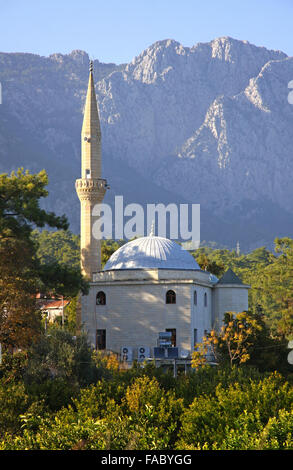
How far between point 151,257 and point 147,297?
11.3 ft

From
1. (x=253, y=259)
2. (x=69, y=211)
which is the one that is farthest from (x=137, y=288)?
(x=69, y=211)

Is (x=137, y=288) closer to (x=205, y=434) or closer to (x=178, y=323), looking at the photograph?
(x=178, y=323)

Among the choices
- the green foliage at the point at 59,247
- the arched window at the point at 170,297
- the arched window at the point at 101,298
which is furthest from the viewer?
the green foliage at the point at 59,247

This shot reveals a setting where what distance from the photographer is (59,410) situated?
27.8 m

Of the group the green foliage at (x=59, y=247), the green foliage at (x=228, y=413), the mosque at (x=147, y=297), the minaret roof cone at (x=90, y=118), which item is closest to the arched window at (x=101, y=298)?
the mosque at (x=147, y=297)

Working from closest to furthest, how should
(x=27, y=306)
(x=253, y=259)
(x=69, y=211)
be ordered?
(x=27, y=306) < (x=253, y=259) < (x=69, y=211)

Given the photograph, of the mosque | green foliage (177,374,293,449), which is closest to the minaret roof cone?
the mosque

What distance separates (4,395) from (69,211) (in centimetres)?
16253

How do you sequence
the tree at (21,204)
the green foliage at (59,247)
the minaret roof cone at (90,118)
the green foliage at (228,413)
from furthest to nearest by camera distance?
the green foliage at (59,247)
the minaret roof cone at (90,118)
the tree at (21,204)
the green foliage at (228,413)

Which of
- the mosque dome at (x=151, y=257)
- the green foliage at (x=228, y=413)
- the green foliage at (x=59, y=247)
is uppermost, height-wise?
the green foliage at (x=59, y=247)

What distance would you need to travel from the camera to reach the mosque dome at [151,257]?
51062 mm

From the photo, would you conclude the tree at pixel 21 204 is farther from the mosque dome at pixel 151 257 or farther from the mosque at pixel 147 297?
the mosque dome at pixel 151 257
